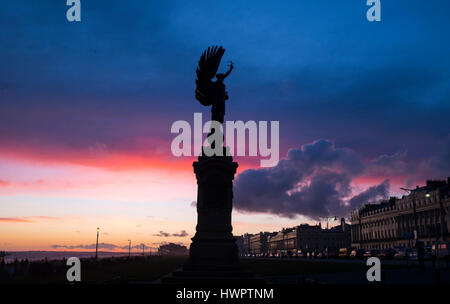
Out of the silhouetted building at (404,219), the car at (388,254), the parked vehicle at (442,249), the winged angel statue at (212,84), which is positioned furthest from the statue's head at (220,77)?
the silhouetted building at (404,219)

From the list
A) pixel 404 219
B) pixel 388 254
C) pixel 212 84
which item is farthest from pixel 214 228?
pixel 404 219

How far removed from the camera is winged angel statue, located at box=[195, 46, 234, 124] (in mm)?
23625

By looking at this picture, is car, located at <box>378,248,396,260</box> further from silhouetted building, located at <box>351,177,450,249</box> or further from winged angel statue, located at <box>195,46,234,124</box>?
winged angel statue, located at <box>195,46,234,124</box>

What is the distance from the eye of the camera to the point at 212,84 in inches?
940

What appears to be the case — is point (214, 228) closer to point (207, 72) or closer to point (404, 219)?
point (207, 72)

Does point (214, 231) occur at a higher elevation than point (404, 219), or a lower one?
lower

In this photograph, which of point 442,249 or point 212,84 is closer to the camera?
point 212,84

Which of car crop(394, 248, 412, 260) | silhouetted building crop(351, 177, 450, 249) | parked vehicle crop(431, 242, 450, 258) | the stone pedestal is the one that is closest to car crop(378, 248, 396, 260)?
car crop(394, 248, 412, 260)

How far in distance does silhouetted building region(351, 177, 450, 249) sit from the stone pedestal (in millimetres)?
74866

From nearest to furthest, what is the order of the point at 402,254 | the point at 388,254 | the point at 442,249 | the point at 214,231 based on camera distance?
the point at 214,231, the point at 442,249, the point at 402,254, the point at 388,254

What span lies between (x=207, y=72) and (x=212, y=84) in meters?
0.82

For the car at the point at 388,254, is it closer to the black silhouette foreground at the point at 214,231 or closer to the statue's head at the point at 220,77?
the black silhouette foreground at the point at 214,231
